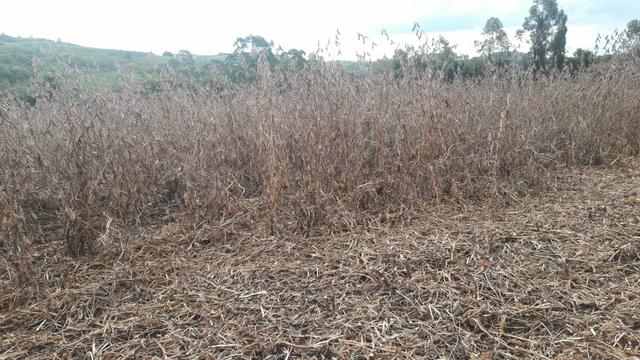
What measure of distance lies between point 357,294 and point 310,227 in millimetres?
801

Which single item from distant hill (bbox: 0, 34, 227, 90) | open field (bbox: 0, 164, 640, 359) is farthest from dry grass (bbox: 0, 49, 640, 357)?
distant hill (bbox: 0, 34, 227, 90)

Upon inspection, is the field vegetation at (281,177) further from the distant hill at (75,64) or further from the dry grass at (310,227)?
the distant hill at (75,64)

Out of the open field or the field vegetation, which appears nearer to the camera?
the open field

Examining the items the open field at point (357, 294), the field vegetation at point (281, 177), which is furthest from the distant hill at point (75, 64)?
the open field at point (357, 294)

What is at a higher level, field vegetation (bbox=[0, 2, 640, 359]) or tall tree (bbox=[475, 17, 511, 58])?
tall tree (bbox=[475, 17, 511, 58])

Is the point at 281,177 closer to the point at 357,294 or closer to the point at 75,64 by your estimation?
the point at 357,294

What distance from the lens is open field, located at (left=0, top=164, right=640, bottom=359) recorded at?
62.9 inches

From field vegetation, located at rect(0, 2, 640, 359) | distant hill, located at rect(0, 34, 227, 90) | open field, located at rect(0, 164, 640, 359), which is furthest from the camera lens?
distant hill, located at rect(0, 34, 227, 90)

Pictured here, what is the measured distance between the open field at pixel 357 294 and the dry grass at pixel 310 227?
0.4 inches

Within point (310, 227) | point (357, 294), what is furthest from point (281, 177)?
point (357, 294)

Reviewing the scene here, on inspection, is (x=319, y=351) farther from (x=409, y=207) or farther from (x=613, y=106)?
(x=613, y=106)

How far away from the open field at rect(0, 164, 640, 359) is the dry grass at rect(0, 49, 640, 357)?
0.04ft

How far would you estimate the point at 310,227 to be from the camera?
8.67ft

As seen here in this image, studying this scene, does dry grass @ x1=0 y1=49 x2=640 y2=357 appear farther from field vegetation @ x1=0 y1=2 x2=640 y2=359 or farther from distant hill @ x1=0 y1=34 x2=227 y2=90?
distant hill @ x1=0 y1=34 x2=227 y2=90
